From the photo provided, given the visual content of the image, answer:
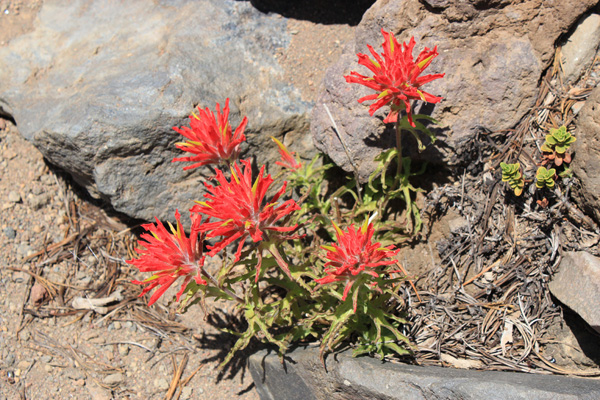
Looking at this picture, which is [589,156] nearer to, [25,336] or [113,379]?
[113,379]

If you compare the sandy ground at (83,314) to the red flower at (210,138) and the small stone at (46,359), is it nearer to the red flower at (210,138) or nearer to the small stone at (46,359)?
the small stone at (46,359)

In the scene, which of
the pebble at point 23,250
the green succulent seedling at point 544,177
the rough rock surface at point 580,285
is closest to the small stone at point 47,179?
the pebble at point 23,250

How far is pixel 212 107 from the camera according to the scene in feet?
11.6

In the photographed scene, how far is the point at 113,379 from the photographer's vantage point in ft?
11.2

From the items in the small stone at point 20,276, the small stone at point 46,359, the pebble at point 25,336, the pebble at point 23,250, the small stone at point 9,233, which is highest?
the small stone at point 9,233

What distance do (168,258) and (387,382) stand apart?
56.1 inches

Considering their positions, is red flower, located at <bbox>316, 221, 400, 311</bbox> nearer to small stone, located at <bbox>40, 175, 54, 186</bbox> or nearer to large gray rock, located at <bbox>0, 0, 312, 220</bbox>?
large gray rock, located at <bbox>0, 0, 312, 220</bbox>

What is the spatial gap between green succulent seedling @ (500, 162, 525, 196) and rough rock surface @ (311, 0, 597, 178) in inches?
15.9

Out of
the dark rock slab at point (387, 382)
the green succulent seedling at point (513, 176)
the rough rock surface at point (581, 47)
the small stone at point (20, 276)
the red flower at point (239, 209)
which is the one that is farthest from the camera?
the small stone at point (20, 276)

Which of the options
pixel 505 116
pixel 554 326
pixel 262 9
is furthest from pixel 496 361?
pixel 262 9

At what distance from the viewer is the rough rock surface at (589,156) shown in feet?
8.63

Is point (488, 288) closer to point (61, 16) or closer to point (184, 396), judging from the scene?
point (184, 396)

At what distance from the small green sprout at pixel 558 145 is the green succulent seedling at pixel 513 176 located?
20cm

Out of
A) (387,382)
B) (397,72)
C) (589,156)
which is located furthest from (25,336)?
(589,156)
